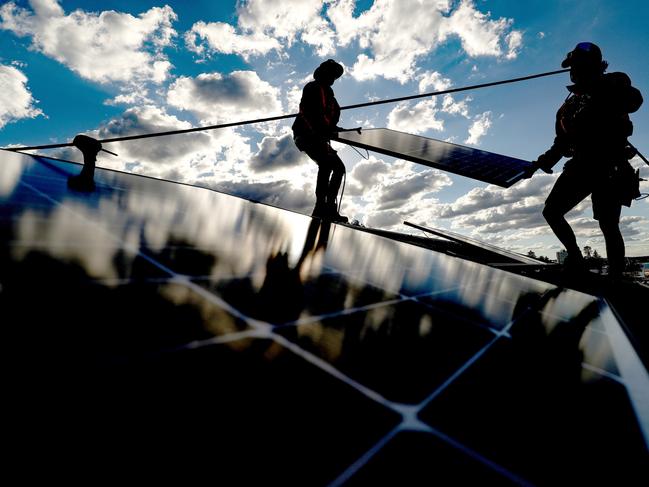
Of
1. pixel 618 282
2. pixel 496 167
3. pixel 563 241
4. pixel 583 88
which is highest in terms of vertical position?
pixel 583 88

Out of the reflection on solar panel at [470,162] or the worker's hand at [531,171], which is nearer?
the reflection on solar panel at [470,162]

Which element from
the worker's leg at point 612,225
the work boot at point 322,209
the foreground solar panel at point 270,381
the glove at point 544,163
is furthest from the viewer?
the work boot at point 322,209

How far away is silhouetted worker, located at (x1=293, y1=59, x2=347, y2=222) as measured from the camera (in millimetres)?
7102

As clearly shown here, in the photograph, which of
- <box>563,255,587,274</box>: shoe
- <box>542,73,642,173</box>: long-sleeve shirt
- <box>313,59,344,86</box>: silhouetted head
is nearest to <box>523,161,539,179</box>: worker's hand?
<box>542,73,642,173</box>: long-sleeve shirt

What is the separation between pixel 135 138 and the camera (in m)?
6.09

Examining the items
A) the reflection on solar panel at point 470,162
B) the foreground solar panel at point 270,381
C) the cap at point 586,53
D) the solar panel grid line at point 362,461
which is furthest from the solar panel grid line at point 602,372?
the cap at point 586,53

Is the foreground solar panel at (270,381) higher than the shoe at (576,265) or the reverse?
the reverse

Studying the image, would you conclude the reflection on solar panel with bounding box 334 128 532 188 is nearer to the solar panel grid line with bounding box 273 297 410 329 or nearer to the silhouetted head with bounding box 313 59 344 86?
the silhouetted head with bounding box 313 59 344 86

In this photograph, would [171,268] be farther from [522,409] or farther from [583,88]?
[583,88]

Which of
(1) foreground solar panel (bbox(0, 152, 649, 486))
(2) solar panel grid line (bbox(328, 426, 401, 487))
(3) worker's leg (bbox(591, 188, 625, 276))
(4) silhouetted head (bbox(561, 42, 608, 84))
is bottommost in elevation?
(2) solar panel grid line (bbox(328, 426, 401, 487))

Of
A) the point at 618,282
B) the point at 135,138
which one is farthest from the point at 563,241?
the point at 135,138

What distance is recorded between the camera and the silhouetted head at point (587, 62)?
4473 millimetres

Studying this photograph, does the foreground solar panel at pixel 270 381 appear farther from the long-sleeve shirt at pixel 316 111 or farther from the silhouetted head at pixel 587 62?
the long-sleeve shirt at pixel 316 111

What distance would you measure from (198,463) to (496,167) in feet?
21.7
